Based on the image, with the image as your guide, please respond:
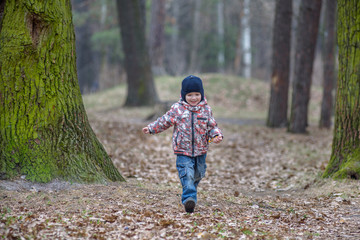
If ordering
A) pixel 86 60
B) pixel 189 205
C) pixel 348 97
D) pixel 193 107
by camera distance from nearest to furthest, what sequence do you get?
pixel 189 205, pixel 193 107, pixel 348 97, pixel 86 60

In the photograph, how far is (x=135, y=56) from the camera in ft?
62.7

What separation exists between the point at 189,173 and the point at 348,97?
3237mm

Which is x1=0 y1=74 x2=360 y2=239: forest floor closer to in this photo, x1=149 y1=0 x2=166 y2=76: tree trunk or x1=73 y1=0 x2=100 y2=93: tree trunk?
x1=149 y1=0 x2=166 y2=76: tree trunk

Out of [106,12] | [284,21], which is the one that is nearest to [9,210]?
[284,21]

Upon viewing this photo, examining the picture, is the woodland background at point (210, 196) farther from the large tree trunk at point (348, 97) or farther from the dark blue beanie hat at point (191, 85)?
the dark blue beanie hat at point (191, 85)

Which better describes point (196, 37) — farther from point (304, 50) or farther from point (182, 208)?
point (182, 208)

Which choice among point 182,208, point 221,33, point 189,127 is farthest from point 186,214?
point 221,33

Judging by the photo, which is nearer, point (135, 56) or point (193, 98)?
point (193, 98)

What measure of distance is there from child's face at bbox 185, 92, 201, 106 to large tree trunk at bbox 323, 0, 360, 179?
289 cm

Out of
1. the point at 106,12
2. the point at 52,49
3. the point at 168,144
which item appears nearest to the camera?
the point at 52,49

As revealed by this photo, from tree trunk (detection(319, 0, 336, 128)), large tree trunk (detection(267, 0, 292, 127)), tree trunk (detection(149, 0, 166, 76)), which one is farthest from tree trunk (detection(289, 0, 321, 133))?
tree trunk (detection(149, 0, 166, 76))

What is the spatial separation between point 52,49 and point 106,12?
34671 millimetres

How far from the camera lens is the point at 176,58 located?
4450cm

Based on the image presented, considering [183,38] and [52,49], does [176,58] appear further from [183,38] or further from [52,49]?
[52,49]
